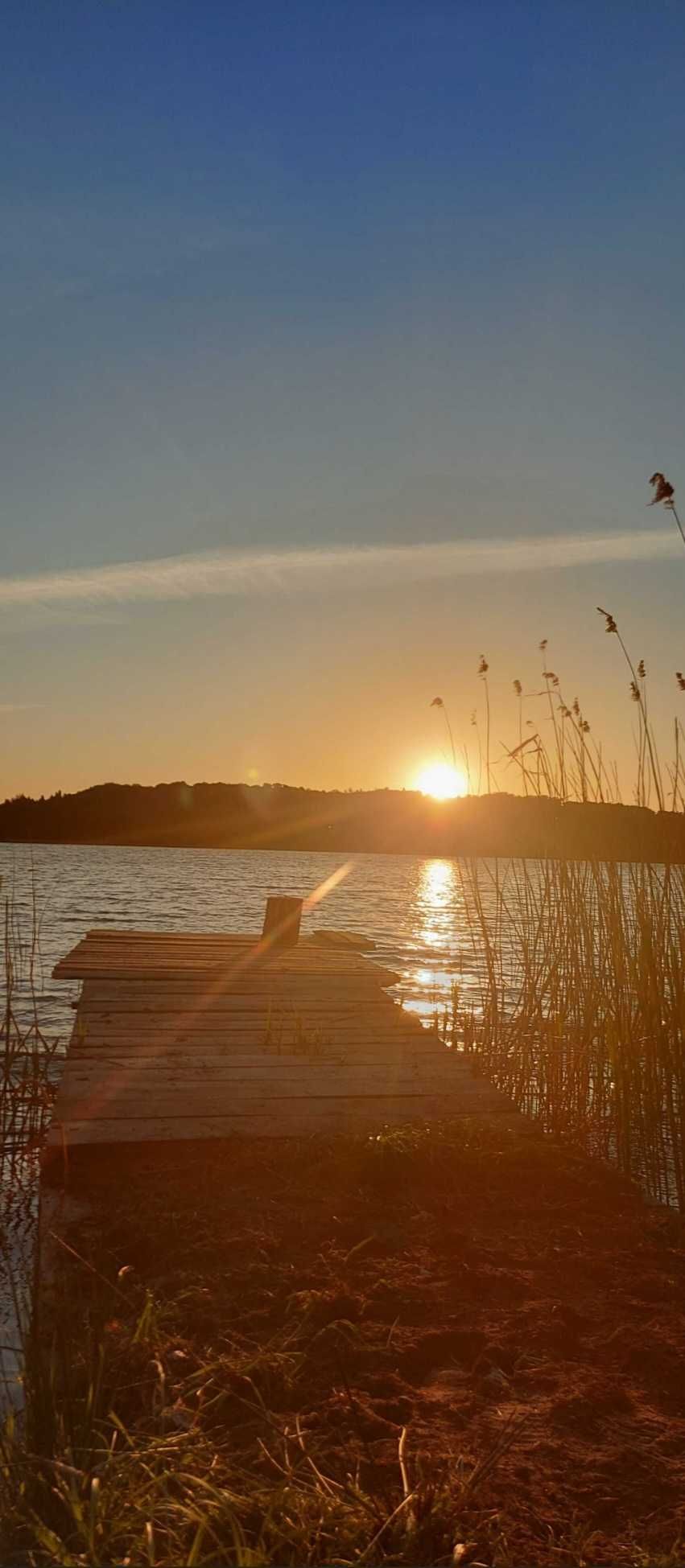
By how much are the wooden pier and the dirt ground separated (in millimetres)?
258

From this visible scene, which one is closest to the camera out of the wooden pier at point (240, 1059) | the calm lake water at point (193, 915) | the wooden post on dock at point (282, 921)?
the calm lake water at point (193, 915)

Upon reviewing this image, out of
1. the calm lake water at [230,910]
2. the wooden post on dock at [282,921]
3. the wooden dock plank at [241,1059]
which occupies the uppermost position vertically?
the wooden post on dock at [282,921]

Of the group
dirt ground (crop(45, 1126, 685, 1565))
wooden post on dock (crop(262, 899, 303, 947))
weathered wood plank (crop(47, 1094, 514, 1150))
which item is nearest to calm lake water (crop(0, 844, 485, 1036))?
wooden post on dock (crop(262, 899, 303, 947))

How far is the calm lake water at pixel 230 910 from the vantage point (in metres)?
11.6

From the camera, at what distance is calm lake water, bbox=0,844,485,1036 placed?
1156 cm

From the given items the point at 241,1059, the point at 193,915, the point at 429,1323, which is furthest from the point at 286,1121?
the point at 193,915

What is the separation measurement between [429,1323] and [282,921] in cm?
716

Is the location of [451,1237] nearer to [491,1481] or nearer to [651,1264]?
[651,1264]

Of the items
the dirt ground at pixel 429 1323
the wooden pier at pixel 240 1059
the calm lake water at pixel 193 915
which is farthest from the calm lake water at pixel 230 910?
the dirt ground at pixel 429 1323

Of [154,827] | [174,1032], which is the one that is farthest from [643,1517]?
[154,827]

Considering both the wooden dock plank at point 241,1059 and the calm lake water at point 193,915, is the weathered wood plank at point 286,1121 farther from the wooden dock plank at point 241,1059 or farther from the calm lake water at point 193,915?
the calm lake water at point 193,915

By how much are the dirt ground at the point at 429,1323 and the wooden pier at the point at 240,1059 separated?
10.1 inches

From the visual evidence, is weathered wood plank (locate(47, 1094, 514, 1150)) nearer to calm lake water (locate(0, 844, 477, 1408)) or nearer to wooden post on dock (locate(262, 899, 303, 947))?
calm lake water (locate(0, 844, 477, 1408))

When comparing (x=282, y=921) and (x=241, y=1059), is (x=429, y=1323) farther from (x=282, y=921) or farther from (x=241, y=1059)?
(x=282, y=921)
